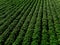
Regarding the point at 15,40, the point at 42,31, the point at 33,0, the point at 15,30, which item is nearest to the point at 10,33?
the point at 15,30

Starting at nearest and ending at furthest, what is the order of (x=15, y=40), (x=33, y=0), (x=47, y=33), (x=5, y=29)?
(x=15, y=40), (x=47, y=33), (x=5, y=29), (x=33, y=0)

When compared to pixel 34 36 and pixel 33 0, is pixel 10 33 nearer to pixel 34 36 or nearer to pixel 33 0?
pixel 34 36

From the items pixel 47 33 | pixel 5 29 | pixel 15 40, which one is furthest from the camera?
pixel 5 29

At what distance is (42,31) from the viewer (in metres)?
20.3

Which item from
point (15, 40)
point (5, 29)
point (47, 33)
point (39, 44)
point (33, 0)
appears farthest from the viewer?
point (33, 0)

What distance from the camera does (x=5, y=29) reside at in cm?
2139

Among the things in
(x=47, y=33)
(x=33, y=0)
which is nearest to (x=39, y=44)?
(x=47, y=33)

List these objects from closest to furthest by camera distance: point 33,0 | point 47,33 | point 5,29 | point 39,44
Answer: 1. point 39,44
2. point 47,33
3. point 5,29
4. point 33,0

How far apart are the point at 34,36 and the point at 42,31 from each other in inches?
89.1

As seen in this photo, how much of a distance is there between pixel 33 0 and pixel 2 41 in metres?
34.8

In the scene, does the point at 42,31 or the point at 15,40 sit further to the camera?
the point at 42,31

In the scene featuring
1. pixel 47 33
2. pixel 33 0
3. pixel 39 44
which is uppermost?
pixel 33 0

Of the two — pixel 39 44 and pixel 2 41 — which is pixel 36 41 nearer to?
pixel 39 44

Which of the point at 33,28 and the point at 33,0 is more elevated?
the point at 33,0
